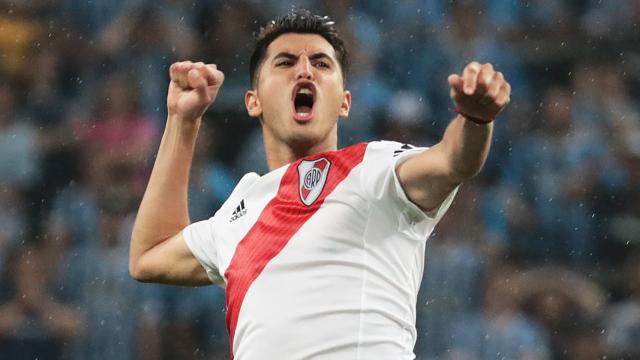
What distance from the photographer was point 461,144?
2.47m

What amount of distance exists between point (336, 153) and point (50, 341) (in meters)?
3.31

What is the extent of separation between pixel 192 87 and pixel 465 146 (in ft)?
3.68

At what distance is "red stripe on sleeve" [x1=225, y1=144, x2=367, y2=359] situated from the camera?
9.50 feet

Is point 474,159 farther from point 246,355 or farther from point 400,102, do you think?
point 400,102

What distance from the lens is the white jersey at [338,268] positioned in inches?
109

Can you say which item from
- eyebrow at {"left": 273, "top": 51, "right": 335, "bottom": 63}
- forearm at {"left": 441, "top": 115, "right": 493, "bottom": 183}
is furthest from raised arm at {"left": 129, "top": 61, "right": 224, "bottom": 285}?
forearm at {"left": 441, "top": 115, "right": 493, "bottom": 183}

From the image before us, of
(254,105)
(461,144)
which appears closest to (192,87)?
(254,105)

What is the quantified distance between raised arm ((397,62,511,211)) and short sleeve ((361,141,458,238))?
2 centimetres

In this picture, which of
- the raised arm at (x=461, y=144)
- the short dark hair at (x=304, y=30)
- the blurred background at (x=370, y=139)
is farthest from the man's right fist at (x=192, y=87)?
the blurred background at (x=370, y=139)

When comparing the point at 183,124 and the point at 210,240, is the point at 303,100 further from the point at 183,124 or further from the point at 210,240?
the point at 210,240

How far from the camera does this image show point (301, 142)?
132 inches

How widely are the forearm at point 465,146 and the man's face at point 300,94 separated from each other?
2.85 ft

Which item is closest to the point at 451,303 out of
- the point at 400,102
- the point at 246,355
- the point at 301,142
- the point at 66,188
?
the point at 400,102

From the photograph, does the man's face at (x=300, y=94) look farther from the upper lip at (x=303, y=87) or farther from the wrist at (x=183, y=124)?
the wrist at (x=183, y=124)
